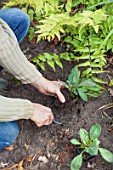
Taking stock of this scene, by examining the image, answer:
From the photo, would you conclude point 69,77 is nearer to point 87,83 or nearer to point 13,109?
point 87,83

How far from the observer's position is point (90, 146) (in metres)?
2.61

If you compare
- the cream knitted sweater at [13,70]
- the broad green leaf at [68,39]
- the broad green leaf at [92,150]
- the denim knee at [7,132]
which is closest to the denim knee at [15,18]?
the cream knitted sweater at [13,70]

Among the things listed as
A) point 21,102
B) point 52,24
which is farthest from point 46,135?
point 52,24

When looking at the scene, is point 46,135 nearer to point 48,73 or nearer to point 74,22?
point 48,73

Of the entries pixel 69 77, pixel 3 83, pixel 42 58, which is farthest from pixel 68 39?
pixel 3 83

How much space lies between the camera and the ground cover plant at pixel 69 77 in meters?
2.76

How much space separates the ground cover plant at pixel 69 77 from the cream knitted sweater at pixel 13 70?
334 mm

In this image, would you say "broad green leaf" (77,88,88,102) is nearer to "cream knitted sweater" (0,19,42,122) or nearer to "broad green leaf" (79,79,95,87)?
"broad green leaf" (79,79,95,87)

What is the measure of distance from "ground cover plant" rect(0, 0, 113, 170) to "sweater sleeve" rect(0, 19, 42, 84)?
0.33 metres

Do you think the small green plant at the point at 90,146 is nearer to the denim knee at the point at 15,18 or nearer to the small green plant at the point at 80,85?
the small green plant at the point at 80,85

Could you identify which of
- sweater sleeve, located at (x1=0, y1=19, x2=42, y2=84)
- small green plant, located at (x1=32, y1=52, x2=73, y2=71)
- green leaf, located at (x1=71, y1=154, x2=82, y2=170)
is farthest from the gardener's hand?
green leaf, located at (x1=71, y1=154, x2=82, y2=170)

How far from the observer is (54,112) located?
290cm

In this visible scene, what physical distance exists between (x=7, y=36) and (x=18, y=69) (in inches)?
9.2

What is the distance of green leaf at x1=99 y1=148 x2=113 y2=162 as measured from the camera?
2.57 metres
